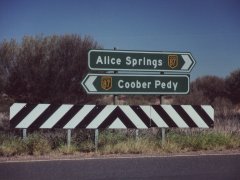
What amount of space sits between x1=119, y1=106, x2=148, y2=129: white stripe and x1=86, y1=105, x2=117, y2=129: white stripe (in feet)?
0.99

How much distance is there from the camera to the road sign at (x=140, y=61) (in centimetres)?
1137

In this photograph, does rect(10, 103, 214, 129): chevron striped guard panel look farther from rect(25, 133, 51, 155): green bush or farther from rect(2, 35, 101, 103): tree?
rect(2, 35, 101, 103): tree

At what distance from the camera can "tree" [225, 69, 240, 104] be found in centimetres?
3709

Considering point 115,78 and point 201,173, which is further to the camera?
point 115,78

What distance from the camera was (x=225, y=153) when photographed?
33.8ft

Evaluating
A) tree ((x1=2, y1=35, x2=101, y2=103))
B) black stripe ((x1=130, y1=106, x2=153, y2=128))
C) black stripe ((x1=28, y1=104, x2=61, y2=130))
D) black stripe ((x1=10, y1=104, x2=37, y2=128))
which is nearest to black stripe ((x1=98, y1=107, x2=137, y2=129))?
black stripe ((x1=130, y1=106, x2=153, y2=128))

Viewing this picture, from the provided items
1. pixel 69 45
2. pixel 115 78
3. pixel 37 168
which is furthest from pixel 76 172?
pixel 69 45

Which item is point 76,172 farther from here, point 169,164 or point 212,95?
point 212,95

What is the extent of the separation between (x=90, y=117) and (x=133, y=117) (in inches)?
43.3

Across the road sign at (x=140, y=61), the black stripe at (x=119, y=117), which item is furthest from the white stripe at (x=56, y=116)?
the road sign at (x=140, y=61)

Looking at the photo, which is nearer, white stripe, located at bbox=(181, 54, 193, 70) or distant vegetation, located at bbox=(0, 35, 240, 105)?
white stripe, located at bbox=(181, 54, 193, 70)

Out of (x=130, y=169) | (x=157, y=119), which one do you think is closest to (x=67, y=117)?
(x=157, y=119)

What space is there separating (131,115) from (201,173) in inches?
134

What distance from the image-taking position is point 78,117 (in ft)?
35.3
